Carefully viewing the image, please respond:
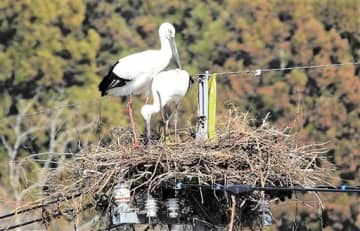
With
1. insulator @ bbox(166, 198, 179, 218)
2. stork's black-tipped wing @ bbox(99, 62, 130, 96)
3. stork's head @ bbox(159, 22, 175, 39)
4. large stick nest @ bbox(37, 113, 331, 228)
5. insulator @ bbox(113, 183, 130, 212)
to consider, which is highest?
stork's head @ bbox(159, 22, 175, 39)

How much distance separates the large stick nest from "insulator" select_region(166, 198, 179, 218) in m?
0.08

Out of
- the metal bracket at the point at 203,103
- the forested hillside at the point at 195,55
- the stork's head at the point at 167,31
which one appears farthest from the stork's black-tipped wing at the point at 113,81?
the forested hillside at the point at 195,55

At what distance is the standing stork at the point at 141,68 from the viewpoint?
405 inches

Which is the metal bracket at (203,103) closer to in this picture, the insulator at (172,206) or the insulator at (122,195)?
the insulator at (172,206)

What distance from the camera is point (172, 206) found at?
28.7 feet

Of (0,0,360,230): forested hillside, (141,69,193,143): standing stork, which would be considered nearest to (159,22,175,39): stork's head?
(141,69,193,143): standing stork

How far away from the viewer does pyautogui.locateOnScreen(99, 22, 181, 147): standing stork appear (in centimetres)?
1029

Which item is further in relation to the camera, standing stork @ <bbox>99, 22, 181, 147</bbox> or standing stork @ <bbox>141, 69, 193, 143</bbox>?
standing stork @ <bbox>99, 22, 181, 147</bbox>

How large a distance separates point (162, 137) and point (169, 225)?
67cm

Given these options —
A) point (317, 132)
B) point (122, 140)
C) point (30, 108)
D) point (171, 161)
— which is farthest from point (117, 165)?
point (30, 108)

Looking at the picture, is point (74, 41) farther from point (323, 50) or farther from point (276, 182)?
point (276, 182)

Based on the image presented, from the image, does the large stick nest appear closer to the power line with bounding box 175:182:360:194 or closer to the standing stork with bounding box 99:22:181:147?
the power line with bounding box 175:182:360:194

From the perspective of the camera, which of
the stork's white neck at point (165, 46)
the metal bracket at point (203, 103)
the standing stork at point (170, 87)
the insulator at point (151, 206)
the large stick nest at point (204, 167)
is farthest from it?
the stork's white neck at point (165, 46)

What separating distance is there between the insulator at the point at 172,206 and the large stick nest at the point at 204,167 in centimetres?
8
